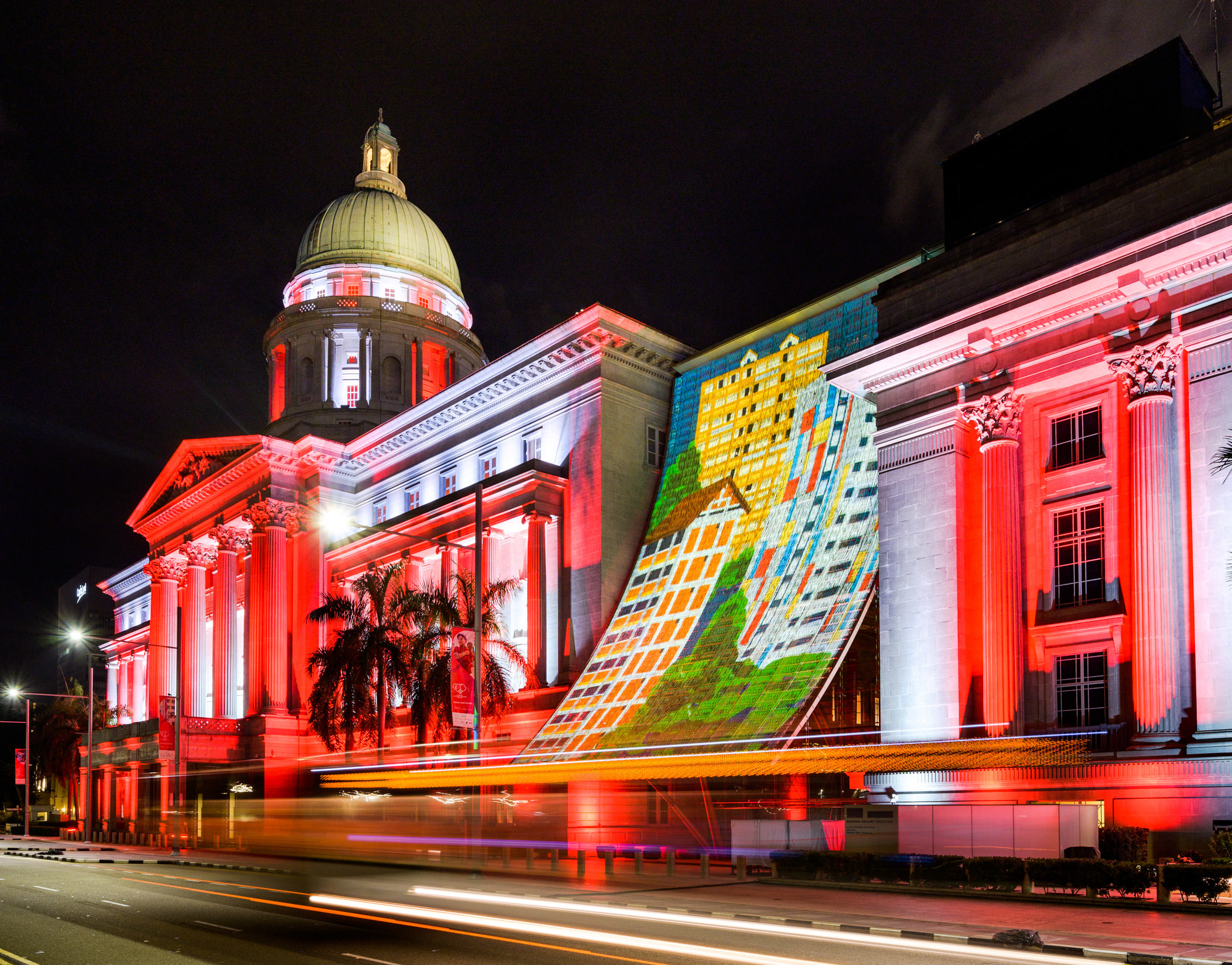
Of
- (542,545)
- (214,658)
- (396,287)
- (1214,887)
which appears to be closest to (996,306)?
(1214,887)

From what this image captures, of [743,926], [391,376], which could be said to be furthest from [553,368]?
[743,926]

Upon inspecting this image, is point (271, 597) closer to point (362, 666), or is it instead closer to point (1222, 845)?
point (362, 666)

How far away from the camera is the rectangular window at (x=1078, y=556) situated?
32.6 m

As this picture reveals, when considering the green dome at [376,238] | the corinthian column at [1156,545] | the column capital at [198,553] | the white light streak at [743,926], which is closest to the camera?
the white light streak at [743,926]

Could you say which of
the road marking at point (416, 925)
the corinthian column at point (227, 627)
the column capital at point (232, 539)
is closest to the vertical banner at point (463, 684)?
the road marking at point (416, 925)

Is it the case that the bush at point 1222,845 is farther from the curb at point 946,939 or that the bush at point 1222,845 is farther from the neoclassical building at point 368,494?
the neoclassical building at point 368,494

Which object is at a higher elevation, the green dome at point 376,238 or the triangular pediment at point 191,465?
the green dome at point 376,238

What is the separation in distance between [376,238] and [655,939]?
7371cm

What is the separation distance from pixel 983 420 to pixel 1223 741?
11.6 m

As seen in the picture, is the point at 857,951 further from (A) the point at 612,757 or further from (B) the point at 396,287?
(B) the point at 396,287

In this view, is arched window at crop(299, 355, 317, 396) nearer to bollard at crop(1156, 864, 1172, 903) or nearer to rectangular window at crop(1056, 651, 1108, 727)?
rectangular window at crop(1056, 651, 1108, 727)

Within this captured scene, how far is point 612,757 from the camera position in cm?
4056

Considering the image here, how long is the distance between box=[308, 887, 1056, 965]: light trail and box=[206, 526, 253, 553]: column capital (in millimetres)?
44537

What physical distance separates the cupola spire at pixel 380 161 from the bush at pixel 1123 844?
77629 millimetres
